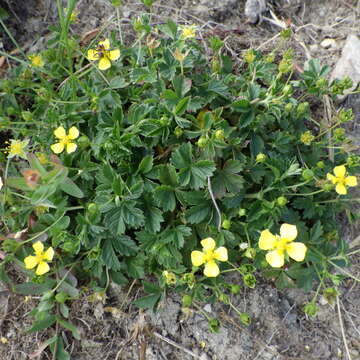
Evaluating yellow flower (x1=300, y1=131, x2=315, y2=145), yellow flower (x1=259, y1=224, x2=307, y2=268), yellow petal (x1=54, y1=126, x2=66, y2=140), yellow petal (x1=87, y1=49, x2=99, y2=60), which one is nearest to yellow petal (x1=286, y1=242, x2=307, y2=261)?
A: yellow flower (x1=259, y1=224, x2=307, y2=268)

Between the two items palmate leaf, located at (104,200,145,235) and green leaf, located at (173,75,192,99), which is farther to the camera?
green leaf, located at (173,75,192,99)

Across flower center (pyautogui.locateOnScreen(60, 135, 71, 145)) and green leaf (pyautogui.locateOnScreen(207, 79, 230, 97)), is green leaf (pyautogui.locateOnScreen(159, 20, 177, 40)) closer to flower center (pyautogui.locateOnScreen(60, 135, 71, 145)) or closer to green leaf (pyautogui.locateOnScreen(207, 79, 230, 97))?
green leaf (pyautogui.locateOnScreen(207, 79, 230, 97))

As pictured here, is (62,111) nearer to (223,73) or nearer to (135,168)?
(135,168)

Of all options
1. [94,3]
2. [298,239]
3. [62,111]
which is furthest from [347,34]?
[62,111]

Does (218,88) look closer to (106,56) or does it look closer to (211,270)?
(106,56)

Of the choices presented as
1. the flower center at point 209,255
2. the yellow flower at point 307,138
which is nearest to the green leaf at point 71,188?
the flower center at point 209,255

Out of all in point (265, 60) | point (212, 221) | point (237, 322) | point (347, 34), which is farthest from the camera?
point (347, 34)
